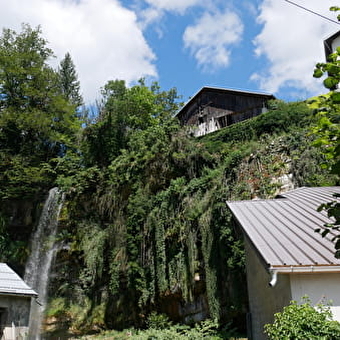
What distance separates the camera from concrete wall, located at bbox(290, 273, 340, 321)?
17.4 feet

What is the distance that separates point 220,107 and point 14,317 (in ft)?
59.4

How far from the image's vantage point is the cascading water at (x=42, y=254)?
15428 mm

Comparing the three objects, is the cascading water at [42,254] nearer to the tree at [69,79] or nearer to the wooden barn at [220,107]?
the wooden barn at [220,107]

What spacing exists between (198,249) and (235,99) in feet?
43.1

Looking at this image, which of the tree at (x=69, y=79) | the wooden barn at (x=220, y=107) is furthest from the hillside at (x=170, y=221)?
the tree at (x=69, y=79)

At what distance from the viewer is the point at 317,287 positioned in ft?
17.6

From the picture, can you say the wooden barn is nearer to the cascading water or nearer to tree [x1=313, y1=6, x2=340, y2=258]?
the cascading water

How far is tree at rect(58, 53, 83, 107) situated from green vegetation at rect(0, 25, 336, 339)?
1107 centimetres

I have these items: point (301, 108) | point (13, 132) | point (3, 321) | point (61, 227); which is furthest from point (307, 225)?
point (13, 132)

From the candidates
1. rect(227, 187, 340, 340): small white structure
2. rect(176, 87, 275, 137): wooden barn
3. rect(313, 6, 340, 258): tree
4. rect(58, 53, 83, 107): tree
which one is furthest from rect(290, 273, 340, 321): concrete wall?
rect(58, 53, 83, 107): tree

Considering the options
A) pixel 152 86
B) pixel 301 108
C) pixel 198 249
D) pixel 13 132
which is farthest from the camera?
pixel 152 86

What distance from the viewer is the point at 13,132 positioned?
22016mm

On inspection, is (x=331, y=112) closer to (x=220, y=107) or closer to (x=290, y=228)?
(x=290, y=228)

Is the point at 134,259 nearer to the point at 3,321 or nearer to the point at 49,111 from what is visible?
the point at 3,321
